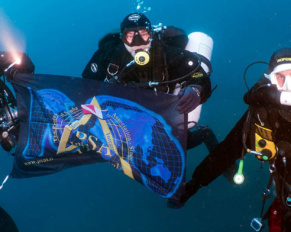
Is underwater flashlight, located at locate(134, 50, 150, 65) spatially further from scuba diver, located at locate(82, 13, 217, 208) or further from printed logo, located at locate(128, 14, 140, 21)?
printed logo, located at locate(128, 14, 140, 21)

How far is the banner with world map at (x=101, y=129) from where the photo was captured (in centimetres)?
311

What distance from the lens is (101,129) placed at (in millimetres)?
3299

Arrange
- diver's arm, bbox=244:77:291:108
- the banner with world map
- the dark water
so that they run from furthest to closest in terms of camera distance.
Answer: the dark water < the banner with world map < diver's arm, bbox=244:77:291:108

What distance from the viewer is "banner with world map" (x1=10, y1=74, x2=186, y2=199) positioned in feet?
10.2

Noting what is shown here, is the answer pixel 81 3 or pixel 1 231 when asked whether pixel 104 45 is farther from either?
pixel 81 3

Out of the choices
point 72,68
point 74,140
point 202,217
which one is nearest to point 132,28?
point 74,140

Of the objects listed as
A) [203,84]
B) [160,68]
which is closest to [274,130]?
[203,84]

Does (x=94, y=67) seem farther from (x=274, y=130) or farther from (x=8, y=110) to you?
(x=274, y=130)

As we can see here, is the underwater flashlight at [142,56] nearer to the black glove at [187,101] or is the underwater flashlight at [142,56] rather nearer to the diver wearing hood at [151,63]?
the diver wearing hood at [151,63]

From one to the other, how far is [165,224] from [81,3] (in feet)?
238

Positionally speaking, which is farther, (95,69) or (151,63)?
(95,69)

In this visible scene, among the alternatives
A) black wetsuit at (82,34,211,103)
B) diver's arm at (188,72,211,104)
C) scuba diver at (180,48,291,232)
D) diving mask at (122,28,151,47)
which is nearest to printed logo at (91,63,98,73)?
black wetsuit at (82,34,211,103)

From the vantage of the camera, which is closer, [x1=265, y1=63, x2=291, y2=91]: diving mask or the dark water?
[x1=265, y1=63, x2=291, y2=91]: diving mask

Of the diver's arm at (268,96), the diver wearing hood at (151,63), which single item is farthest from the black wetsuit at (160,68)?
the diver's arm at (268,96)
